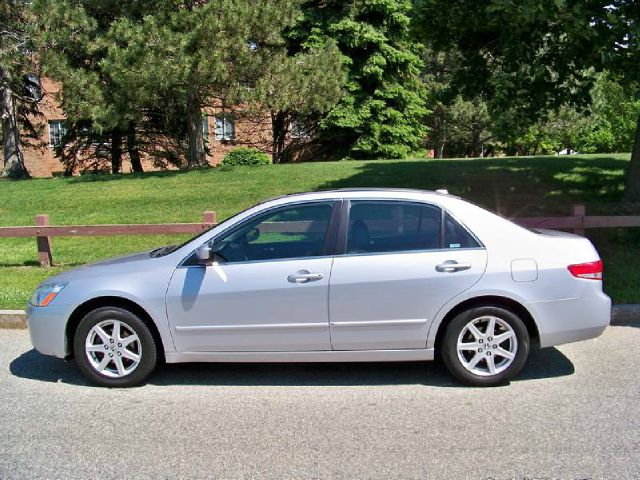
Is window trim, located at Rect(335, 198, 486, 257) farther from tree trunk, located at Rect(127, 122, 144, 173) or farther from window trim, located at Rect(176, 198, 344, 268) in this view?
tree trunk, located at Rect(127, 122, 144, 173)

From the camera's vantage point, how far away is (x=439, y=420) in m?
4.16

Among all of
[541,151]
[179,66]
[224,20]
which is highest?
[224,20]

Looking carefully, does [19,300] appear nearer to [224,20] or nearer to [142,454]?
[142,454]

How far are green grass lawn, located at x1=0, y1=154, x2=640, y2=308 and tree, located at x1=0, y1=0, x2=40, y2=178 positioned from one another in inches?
169

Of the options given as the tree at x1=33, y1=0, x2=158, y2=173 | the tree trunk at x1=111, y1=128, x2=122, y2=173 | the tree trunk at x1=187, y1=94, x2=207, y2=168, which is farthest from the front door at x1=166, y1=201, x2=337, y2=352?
the tree trunk at x1=111, y1=128, x2=122, y2=173

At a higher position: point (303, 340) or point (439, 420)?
point (303, 340)

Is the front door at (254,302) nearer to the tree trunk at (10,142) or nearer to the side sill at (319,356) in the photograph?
the side sill at (319,356)

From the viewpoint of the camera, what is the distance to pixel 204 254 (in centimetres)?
468

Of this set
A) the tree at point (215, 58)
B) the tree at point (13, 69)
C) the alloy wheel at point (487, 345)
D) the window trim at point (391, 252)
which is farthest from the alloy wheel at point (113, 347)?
the tree at point (13, 69)

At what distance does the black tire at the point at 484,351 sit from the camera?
4668 millimetres

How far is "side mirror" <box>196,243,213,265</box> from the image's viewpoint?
4.68 metres

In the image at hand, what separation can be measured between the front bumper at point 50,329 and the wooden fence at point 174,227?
10.6 feet

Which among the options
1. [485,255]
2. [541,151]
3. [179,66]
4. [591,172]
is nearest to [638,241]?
[591,172]

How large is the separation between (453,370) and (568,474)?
1405 mm
